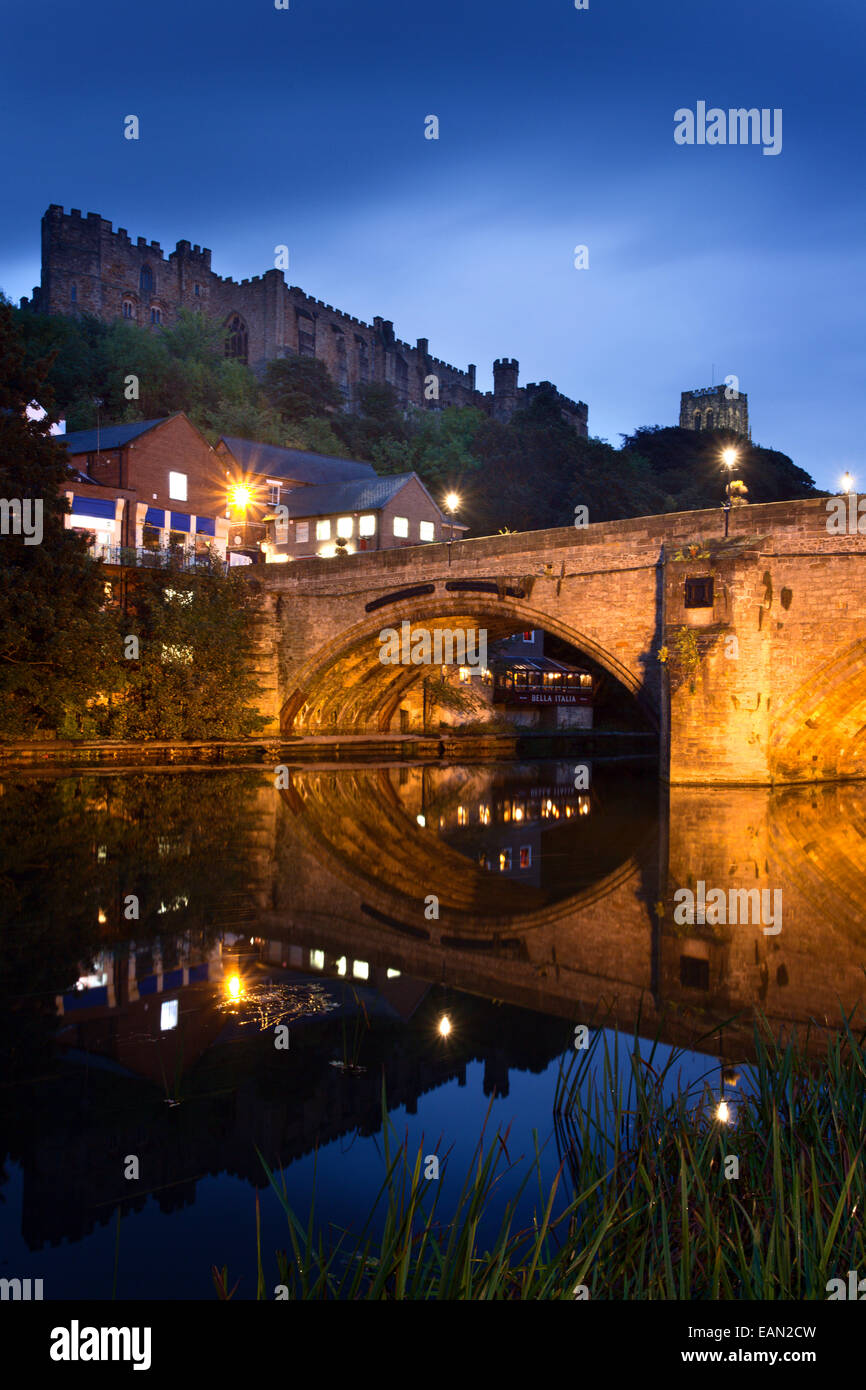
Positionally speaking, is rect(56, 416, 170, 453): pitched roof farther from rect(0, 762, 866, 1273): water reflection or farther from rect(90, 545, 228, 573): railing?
rect(0, 762, 866, 1273): water reflection

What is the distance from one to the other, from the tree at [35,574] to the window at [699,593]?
14.2 meters

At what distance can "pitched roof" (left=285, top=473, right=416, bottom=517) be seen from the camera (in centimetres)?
4144

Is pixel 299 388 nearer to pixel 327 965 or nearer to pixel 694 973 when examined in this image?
pixel 327 965

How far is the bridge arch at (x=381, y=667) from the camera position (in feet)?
71.4

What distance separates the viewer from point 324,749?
27.8m

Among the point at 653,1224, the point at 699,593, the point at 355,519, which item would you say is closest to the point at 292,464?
the point at 355,519

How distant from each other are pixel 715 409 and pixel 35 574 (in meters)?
88.4

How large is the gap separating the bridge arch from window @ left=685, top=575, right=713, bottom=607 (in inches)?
102

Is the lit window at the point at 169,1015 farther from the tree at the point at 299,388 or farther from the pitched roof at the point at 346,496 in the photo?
the tree at the point at 299,388

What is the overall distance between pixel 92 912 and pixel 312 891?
2192mm

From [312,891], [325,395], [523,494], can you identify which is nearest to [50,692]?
[312,891]

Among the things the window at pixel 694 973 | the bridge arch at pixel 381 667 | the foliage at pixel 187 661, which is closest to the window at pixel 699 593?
the bridge arch at pixel 381 667

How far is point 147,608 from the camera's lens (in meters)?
28.2

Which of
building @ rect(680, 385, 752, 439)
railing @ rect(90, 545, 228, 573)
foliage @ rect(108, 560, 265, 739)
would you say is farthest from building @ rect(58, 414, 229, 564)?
building @ rect(680, 385, 752, 439)
